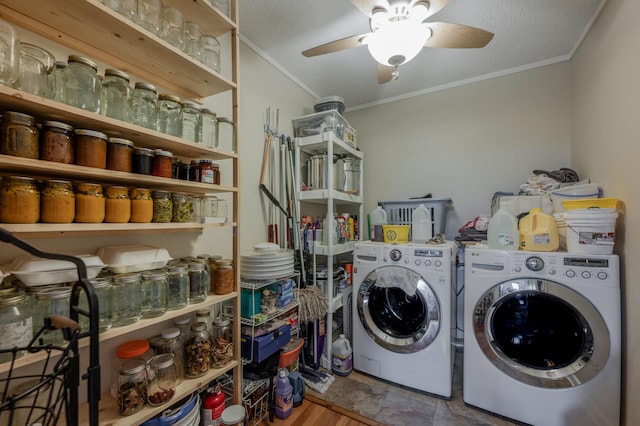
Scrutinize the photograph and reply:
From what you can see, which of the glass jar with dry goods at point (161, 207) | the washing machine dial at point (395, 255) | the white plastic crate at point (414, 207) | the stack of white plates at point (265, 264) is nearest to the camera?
the glass jar with dry goods at point (161, 207)

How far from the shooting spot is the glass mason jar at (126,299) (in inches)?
37.2

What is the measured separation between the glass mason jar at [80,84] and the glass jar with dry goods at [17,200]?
0.96ft

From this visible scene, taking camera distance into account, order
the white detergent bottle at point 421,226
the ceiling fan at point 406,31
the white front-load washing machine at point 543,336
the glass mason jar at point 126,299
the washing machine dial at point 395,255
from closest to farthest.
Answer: the glass mason jar at point 126,299, the ceiling fan at point 406,31, the white front-load washing machine at point 543,336, the washing machine dial at point 395,255, the white detergent bottle at point 421,226

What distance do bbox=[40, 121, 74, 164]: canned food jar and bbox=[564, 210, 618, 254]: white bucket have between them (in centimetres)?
220

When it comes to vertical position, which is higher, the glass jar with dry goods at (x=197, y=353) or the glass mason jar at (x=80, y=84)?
the glass mason jar at (x=80, y=84)

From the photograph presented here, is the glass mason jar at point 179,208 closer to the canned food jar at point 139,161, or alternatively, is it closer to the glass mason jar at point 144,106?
the canned food jar at point 139,161

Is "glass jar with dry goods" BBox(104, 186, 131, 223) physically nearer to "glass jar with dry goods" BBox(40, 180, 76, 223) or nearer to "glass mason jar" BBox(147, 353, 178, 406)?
"glass jar with dry goods" BBox(40, 180, 76, 223)

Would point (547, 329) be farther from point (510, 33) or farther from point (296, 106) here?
point (296, 106)

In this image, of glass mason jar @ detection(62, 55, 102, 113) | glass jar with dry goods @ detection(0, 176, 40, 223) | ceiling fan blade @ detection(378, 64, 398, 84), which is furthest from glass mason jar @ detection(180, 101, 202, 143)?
ceiling fan blade @ detection(378, 64, 398, 84)

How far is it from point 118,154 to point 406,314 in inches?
73.8

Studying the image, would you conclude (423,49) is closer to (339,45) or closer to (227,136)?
(339,45)

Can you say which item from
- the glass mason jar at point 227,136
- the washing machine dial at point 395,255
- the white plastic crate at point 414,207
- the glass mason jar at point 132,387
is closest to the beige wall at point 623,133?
the white plastic crate at point 414,207

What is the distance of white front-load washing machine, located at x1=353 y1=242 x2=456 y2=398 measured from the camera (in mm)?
1666

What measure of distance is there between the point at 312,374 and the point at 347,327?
0.54 metres
